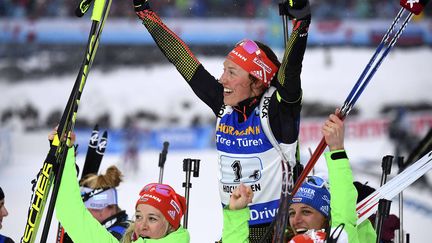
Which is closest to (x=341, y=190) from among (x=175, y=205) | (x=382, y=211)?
(x=382, y=211)

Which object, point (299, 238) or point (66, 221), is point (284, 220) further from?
point (66, 221)

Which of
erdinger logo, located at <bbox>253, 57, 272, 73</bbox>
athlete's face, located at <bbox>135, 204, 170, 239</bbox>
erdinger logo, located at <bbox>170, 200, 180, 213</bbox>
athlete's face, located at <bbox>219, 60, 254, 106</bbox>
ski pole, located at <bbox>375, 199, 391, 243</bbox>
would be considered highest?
erdinger logo, located at <bbox>253, 57, 272, 73</bbox>

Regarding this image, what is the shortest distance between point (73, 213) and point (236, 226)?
2.21ft

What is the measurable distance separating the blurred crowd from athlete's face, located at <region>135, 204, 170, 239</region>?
7.99 m

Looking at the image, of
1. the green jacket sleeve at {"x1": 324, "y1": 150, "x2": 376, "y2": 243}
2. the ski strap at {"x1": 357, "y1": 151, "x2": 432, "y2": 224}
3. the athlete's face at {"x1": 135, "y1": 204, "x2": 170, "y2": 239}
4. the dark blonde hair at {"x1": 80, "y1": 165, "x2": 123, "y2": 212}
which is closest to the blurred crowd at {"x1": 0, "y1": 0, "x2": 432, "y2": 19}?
the dark blonde hair at {"x1": 80, "y1": 165, "x2": 123, "y2": 212}

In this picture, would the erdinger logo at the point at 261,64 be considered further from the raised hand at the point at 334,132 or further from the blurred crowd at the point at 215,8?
the blurred crowd at the point at 215,8

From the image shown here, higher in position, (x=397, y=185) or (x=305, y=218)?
(x=397, y=185)

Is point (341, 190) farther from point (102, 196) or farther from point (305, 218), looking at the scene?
point (102, 196)

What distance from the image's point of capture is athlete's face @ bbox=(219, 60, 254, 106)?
13.7ft

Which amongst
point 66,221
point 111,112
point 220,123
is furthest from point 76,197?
point 111,112

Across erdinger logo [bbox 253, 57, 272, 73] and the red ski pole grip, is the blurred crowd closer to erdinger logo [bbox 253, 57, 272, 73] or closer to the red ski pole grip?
erdinger logo [bbox 253, 57, 272, 73]

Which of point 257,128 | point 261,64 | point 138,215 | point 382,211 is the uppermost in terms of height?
point 261,64

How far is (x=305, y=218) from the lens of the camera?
414 cm

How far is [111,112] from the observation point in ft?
36.7
